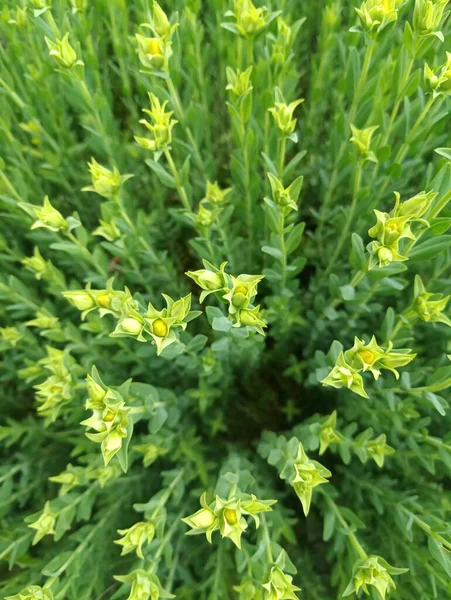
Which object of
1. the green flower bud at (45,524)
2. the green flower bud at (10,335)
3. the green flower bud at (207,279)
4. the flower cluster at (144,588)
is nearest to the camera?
the green flower bud at (207,279)

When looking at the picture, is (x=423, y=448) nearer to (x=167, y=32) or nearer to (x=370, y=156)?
(x=370, y=156)

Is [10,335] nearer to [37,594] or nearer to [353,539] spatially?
[37,594]

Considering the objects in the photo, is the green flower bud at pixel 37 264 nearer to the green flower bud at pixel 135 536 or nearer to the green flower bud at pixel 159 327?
the green flower bud at pixel 159 327

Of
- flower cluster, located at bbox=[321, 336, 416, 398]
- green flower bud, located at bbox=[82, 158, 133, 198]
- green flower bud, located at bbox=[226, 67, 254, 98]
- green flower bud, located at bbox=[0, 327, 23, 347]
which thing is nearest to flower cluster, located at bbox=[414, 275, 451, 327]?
flower cluster, located at bbox=[321, 336, 416, 398]

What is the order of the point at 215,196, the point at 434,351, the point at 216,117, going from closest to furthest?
the point at 215,196
the point at 434,351
the point at 216,117

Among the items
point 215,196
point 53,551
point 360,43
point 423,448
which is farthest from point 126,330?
point 360,43

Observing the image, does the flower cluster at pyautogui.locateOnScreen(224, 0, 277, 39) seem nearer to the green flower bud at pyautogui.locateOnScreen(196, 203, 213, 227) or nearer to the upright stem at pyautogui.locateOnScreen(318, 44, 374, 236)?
the upright stem at pyautogui.locateOnScreen(318, 44, 374, 236)

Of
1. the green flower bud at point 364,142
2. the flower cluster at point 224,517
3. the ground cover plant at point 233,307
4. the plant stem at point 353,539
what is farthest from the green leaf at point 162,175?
the plant stem at point 353,539
